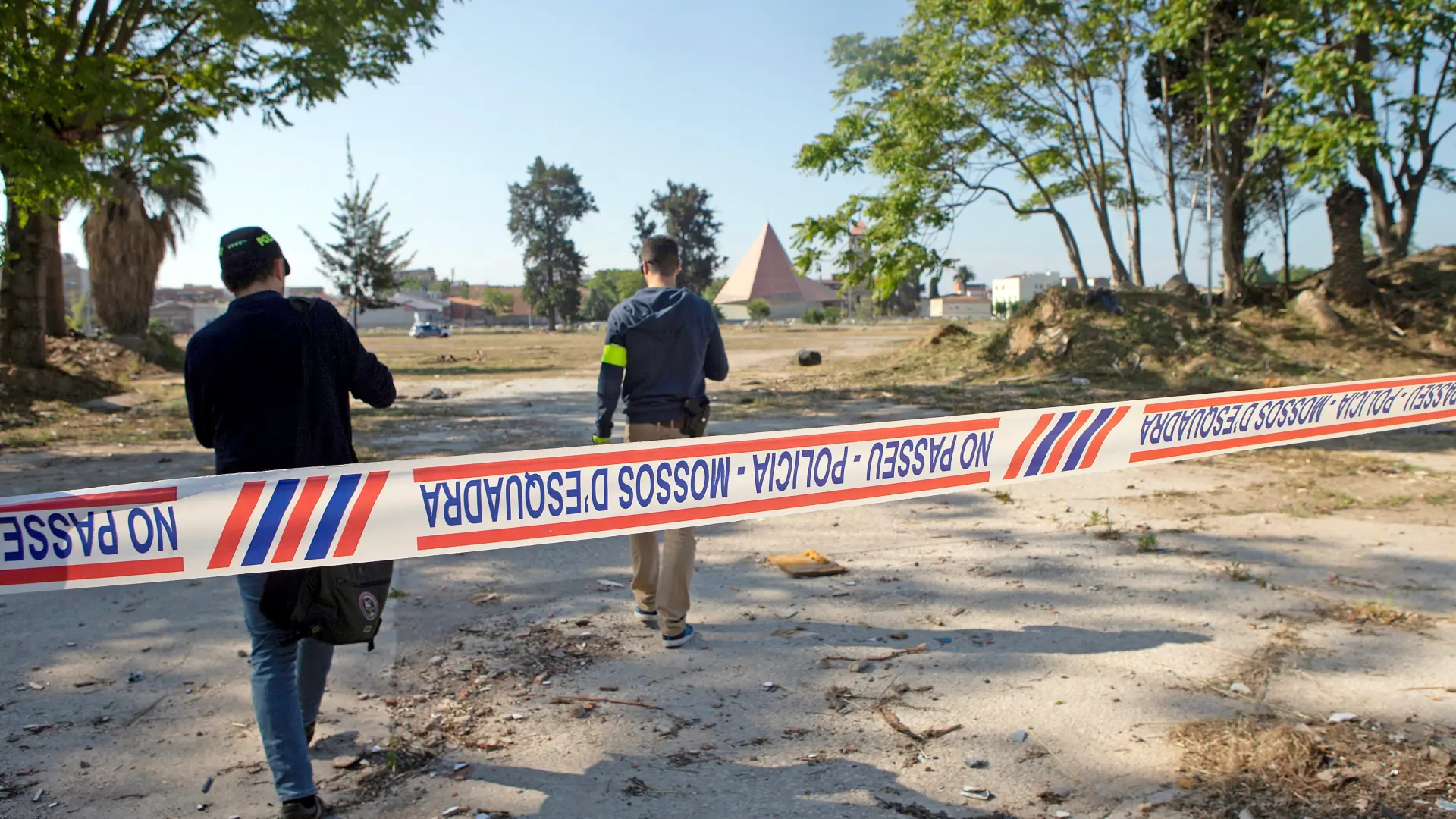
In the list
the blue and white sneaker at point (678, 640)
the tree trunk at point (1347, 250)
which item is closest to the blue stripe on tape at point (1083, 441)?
the blue and white sneaker at point (678, 640)

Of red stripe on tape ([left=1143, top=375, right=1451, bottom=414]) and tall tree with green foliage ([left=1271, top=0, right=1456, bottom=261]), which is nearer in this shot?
red stripe on tape ([left=1143, top=375, right=1451, bottom=414])

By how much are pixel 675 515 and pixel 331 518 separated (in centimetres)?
122

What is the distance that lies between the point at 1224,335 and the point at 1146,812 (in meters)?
17.1

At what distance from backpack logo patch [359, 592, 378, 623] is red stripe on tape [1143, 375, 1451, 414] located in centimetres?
363

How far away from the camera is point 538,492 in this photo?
3.36m

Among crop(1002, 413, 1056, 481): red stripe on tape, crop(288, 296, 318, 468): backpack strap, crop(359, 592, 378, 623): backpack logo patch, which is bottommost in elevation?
crop(359, 592, 378, 623): backpack logo patch

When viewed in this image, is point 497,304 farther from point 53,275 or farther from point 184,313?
point 53,275

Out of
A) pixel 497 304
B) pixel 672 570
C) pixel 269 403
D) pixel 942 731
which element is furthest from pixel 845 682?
pixel 497 304

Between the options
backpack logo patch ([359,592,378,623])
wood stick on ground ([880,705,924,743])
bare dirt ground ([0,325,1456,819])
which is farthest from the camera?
wood stick on ground ([880,705,924,743])

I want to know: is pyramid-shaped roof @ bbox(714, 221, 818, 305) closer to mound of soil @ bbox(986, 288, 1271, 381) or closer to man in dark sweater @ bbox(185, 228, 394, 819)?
mound of soil @ bbox(986, 288, 1271, 381)

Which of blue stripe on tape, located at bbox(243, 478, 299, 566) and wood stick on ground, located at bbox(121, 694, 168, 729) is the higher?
blue stripe on tape, located at bbox(243, 478, 299, 566)

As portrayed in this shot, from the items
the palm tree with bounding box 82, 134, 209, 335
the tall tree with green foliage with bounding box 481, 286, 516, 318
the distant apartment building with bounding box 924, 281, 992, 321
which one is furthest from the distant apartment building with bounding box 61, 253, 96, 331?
the distant apartment building with bounding box 924, 281, 992, 321

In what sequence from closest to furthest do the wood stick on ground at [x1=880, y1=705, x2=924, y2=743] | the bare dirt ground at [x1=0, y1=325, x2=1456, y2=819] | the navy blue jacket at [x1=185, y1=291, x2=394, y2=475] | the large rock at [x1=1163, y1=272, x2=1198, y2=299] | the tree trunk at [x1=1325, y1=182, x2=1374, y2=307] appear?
the navy blue jacket at [x1=185, y1=291, x2=394, y2=475] < the bare dirt ground at [x1=0, y1=325, x2=1456, y2=819] < the wood stick on ground at [x1=880, y1=705, x2=924, y2=743] < the tree trunk at [x1=1325, y1=182, x2=1374, y2=307] < the large rock at [x1=1163, y1=272, x2=1198, y2=299]

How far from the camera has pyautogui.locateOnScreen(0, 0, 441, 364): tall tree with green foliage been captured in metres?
12.8
